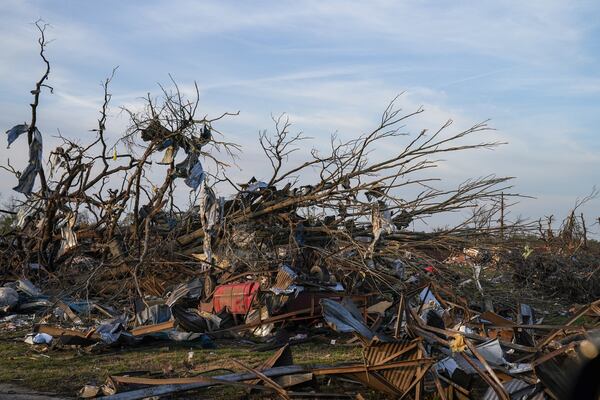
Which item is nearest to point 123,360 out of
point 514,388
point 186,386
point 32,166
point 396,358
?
point 186,386

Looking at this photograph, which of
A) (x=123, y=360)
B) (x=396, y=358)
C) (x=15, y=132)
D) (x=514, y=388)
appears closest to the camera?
(x=514, y=388)

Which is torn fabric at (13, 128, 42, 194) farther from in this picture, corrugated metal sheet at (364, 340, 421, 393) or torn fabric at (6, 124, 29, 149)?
corrugated metal sheet at (364, 340, 421, 393)

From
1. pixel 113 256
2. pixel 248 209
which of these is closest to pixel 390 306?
pixel 248 209

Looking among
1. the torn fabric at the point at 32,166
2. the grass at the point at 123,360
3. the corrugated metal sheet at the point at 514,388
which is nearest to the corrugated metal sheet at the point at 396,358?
the corrugated metal sheet at the point at 514,388

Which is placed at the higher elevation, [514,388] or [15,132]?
[15,132]

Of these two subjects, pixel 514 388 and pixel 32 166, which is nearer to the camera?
pixel 514 388

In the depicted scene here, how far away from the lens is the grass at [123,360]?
16.0 ft

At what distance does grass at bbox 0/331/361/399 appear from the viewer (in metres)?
4.88

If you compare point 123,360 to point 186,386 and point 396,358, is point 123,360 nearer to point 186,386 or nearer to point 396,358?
point 186,386

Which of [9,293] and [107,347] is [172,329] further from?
[9,293]

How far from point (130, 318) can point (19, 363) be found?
6.37 ft

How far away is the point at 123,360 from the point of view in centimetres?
574

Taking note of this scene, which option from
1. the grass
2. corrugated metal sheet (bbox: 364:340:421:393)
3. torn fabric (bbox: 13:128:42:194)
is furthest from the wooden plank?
torn fabric (bbox: 13:128:42:194)

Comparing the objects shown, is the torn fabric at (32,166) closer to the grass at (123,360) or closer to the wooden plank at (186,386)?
the grass at (123,360)
